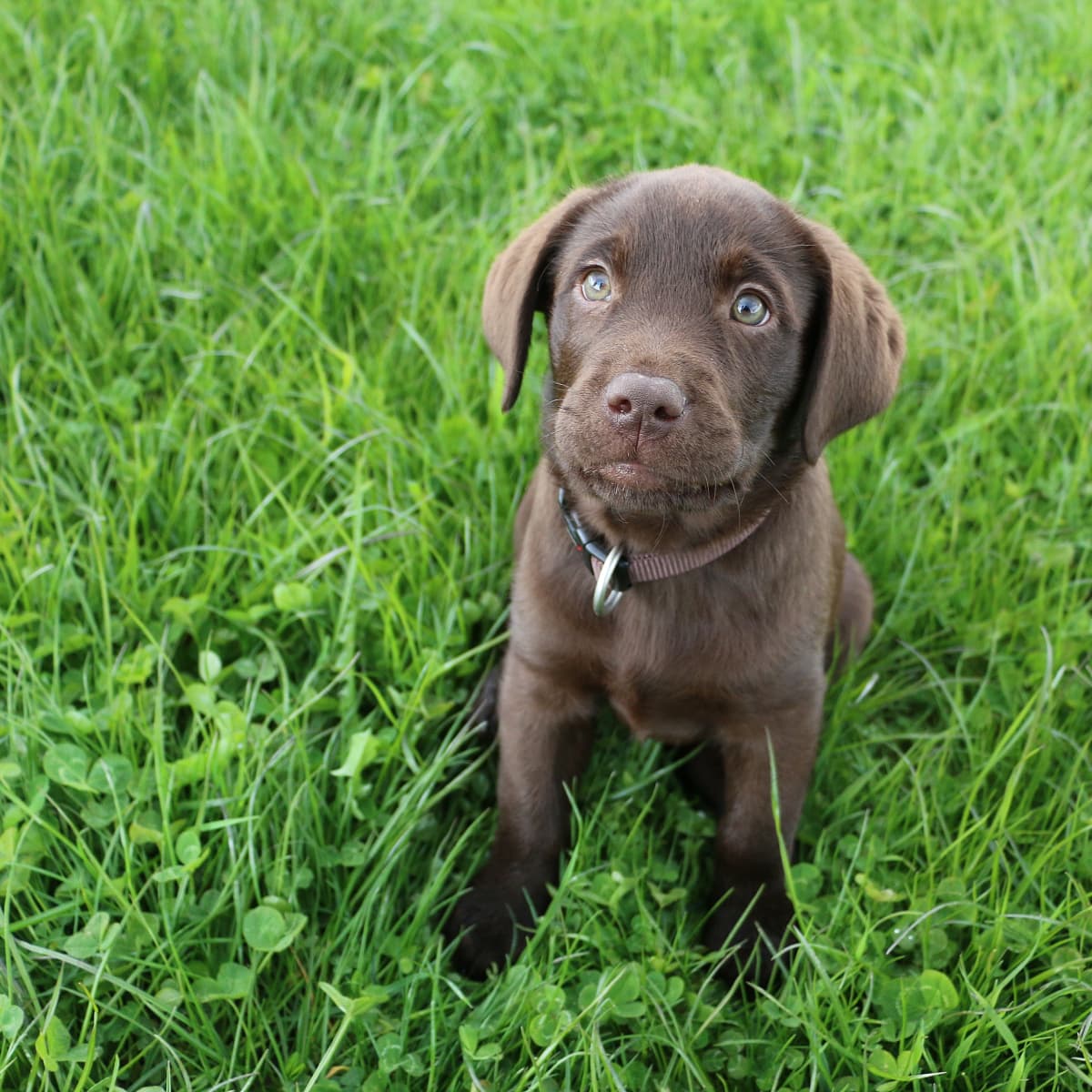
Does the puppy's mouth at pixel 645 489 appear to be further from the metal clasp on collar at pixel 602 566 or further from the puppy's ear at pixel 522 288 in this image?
the puppy's ear at pixel 522 288

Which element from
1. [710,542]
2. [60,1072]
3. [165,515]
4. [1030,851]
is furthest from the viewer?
[165,515]

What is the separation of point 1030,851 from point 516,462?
1584 mm

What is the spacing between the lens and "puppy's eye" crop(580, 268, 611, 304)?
2305 mm

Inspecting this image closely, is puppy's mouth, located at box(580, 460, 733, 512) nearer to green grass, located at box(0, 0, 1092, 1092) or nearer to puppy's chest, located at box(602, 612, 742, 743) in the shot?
puppy's chest, located at box(602, 612, 742, 743)

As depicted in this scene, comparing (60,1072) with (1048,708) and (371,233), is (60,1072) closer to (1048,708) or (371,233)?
(1048,708)

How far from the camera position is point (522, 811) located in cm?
263

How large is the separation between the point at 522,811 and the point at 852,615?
979 millimetres

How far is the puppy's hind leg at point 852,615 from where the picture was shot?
2.99 meters

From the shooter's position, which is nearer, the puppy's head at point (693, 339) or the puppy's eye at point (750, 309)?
the puppy's head at point (693, 339)

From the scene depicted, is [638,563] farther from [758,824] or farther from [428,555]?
[428,555]

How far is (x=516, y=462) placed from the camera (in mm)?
3281

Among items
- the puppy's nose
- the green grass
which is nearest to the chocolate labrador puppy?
the puppy's nose

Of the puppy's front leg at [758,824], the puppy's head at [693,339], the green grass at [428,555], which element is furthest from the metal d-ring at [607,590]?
the green grass at [428,555]

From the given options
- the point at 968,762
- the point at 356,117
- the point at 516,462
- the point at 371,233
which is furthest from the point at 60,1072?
the point at 356,117
